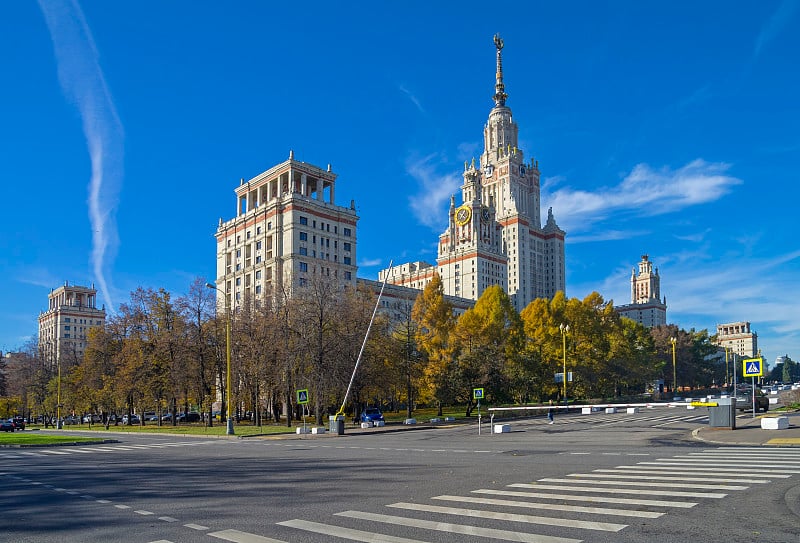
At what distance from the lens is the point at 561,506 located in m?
11.1

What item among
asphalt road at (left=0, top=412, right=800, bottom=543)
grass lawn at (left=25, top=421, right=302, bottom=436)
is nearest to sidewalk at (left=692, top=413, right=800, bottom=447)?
asphalt road at (left=0, top=412, right=800, bottom=543)

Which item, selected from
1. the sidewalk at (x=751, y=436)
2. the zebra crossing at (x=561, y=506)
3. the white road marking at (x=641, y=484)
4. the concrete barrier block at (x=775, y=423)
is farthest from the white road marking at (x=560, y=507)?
the concrete barrier block at (x=775, y=423)

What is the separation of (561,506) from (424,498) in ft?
8.97

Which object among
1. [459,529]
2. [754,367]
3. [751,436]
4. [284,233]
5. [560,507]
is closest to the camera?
[459,529]

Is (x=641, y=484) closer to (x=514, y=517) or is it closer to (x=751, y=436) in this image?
(x=514, y=517)

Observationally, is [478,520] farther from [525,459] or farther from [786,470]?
[525,459]

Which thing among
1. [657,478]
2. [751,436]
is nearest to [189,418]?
[751,436]

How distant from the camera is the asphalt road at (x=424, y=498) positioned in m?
9.45

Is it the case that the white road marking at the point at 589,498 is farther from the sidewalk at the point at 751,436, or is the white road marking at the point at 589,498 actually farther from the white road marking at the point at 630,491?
the sidewalk at the point at 751,436

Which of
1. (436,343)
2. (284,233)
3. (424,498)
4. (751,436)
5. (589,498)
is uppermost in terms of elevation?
(284,233)

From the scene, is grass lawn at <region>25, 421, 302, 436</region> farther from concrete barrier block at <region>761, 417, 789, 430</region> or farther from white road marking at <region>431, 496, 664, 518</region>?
white road marking at <region>431, 496, 664, 518</region>

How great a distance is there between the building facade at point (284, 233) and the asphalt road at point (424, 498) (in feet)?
273

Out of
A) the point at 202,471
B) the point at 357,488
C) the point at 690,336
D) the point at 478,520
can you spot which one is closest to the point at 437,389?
the point at 202,471

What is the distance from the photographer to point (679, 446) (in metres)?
23.1
